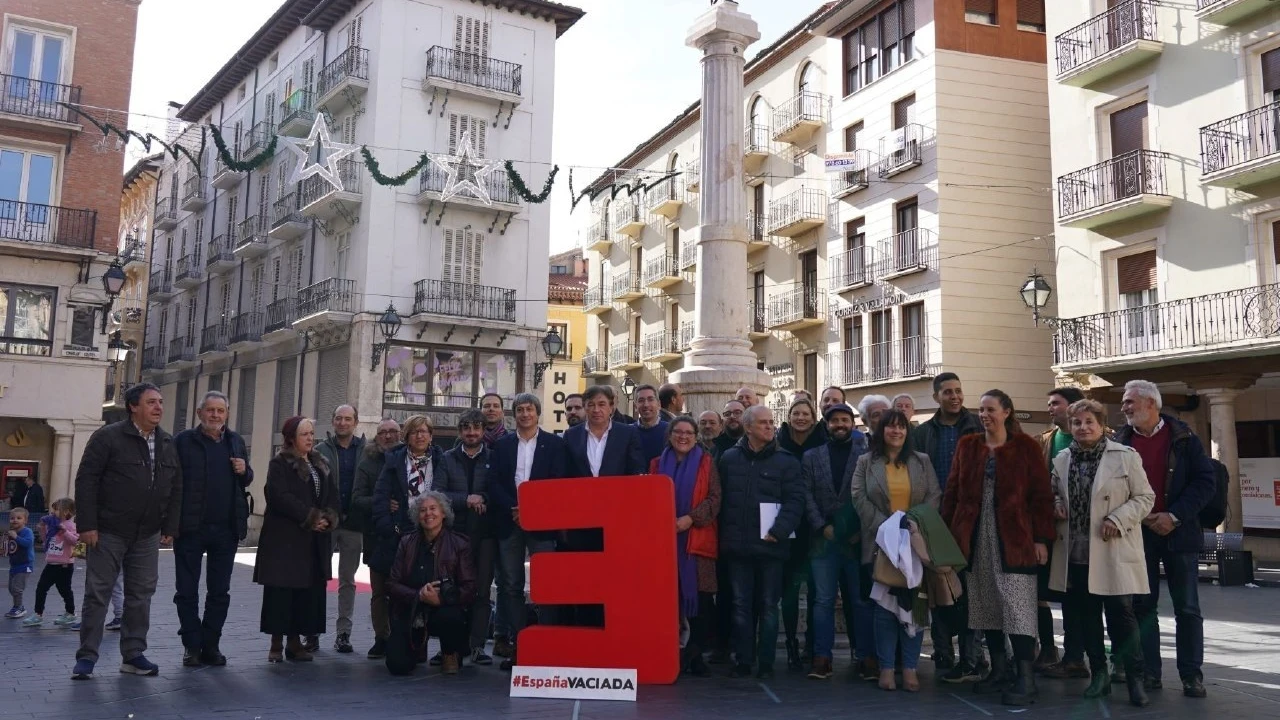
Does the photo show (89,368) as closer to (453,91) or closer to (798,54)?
(453,91)

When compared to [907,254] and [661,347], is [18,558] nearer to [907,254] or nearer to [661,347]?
[907,254]

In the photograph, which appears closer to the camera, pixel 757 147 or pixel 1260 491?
pixel 1260 491

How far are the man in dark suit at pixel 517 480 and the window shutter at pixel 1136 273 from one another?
17870 mm

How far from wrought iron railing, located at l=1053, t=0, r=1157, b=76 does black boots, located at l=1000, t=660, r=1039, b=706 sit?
18746mm

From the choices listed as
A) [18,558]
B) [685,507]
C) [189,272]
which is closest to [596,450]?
[685,507]

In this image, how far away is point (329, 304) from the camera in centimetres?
3178

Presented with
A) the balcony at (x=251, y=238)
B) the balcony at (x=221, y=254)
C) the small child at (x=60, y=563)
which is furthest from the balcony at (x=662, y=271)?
the small child at (x=60, y=563)

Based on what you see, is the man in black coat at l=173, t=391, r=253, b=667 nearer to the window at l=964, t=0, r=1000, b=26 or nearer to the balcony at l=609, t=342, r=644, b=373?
the window at l=964, t=0, r=1000, b=26

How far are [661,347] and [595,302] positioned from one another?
22.0 feet

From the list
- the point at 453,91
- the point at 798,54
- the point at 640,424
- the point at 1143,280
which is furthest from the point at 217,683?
the point at 798,54

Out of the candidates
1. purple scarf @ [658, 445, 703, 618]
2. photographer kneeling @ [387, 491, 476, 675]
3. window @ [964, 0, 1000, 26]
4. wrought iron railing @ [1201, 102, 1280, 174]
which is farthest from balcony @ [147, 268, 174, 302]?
purple scarf @ [658, 445, 703, 618]

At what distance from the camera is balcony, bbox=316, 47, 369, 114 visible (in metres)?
32.1

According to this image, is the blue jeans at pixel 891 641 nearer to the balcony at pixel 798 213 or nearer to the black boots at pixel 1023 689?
the black boots at pixel 1023 689

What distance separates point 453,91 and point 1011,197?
1656 centimetres
